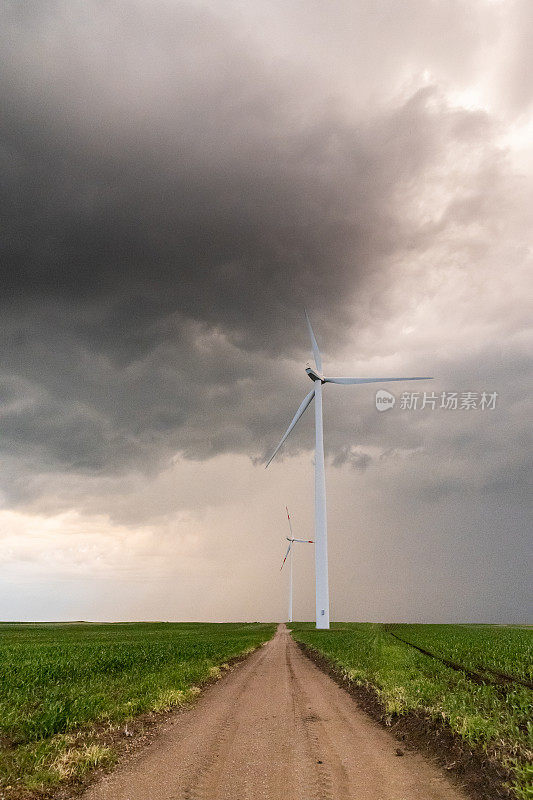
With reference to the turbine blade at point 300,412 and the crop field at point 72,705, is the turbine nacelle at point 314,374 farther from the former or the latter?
the crop field at point 72,705

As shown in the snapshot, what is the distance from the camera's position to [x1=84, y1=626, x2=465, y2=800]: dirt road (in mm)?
10219

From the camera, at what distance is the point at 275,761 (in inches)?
476

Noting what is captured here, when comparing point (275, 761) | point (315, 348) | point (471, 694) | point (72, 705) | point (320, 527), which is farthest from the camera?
point (315, 348)

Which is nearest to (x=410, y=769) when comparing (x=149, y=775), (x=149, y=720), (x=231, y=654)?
(x=149, y=775)

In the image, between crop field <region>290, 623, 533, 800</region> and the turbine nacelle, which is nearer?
crop field <region>290, 623, 533, 800</region>

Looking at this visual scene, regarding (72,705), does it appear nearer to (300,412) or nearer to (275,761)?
(275,761)

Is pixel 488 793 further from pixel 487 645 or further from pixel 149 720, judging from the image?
pixel 487 645

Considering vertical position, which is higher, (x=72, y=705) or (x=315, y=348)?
(x=315, y=348)

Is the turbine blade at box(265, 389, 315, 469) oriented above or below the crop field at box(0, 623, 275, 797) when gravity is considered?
above

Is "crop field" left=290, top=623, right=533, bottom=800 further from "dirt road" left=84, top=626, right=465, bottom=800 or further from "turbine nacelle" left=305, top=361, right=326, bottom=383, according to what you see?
"turbine nacelle" left=305, top=361, right=326, bottom=383

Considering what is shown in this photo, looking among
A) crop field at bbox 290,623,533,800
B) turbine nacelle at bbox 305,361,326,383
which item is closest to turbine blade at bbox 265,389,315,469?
turbine nacelle at bbox 305,361,326,383

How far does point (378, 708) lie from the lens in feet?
57.7

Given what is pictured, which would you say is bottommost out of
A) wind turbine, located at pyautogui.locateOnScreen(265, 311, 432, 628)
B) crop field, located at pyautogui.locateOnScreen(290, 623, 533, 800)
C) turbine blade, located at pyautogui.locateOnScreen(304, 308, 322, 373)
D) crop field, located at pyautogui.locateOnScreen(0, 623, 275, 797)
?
crop field, located at pyautogui.locateOnScreen(0, 623, 275, 797)

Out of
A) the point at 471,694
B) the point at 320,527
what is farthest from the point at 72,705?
the point at 320,527
